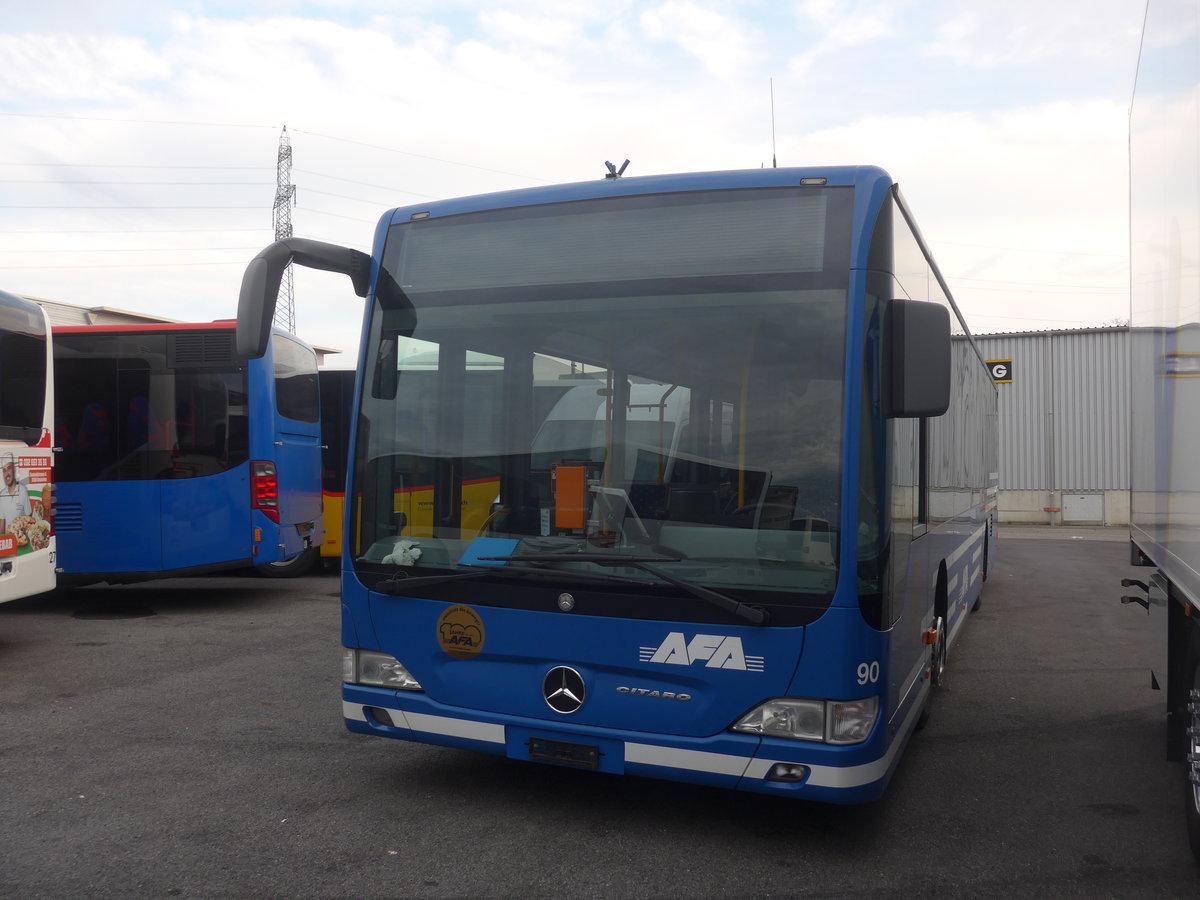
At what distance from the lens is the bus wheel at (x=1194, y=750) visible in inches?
150

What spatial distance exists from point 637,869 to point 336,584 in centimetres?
1013

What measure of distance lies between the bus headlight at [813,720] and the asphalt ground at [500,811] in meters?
0.52

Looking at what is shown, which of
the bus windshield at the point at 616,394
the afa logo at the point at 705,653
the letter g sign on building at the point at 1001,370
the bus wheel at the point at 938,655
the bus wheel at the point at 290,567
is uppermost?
the letter g sign on building at the point at 1001,370

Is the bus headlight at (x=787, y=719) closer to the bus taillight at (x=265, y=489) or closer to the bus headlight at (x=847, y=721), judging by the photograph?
the bus headlight at (x=847, y=721)

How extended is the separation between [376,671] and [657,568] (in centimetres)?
142

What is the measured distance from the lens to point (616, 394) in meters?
4.12

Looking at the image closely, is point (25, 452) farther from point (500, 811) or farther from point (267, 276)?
point (500, 811)

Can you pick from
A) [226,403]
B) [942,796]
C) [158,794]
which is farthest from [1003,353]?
[158,794]

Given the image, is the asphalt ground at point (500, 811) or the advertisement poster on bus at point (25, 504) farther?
the advertisement poster on bus at point (25, 504)

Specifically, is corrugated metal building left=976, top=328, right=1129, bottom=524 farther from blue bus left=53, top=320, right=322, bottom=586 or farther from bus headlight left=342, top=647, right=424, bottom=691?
bus headlight left=342, top=647, right=424, bottom=691

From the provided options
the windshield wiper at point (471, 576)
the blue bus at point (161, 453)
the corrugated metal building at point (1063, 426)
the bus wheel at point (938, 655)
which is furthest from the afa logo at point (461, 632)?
the corrugated metal building at point (1063, 426)

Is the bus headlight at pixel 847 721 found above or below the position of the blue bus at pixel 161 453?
below

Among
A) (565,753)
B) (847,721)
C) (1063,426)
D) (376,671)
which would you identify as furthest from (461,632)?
(1063,426)

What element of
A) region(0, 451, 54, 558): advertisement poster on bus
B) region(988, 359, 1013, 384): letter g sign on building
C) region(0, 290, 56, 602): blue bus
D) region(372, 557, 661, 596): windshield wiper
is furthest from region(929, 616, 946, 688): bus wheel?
region(988, 359, 1013, 384): letter g sign on building
